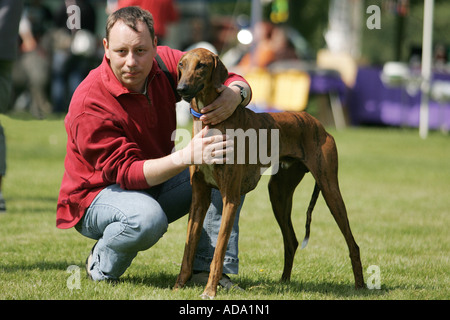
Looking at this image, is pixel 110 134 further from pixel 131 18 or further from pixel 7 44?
pixel 7 44

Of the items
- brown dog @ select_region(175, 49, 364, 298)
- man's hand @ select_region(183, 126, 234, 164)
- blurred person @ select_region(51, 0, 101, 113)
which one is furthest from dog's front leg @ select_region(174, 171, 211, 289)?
blurred person @ select_region(51, 0, 101, 113)

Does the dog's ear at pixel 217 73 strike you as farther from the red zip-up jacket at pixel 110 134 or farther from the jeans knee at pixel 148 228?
the jeans knee at pixel 148 228

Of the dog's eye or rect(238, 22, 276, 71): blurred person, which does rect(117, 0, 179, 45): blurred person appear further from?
the dog's eye

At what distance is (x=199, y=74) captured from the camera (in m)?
3.24

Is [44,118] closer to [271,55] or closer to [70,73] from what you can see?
[70,73]

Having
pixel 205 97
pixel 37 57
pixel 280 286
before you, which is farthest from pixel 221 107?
pixel 37 57

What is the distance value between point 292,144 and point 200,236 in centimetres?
75

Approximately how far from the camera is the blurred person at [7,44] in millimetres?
5137

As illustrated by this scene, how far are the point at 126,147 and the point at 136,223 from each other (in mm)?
405

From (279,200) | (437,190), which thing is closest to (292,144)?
(279,200)

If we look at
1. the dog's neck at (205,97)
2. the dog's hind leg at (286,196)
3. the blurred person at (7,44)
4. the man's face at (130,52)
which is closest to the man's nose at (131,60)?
Result: the man's face at (130,52)

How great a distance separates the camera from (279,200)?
→ 13.3 feet

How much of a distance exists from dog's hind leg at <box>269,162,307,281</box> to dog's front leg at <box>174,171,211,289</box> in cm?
54

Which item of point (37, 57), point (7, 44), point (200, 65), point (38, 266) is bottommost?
point (38, 266)
